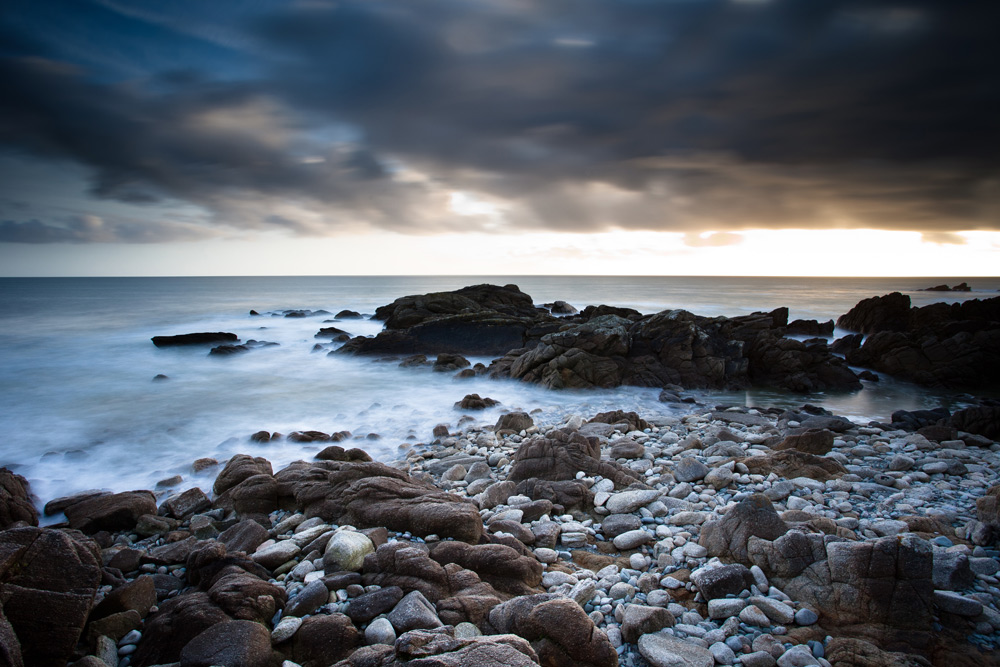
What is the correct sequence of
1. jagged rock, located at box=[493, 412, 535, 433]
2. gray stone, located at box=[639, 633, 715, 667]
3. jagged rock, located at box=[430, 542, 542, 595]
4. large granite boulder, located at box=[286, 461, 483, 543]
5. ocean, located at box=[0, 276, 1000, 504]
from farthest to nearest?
1. jagged rock, located at box=[493, 412, 535, 433]
2. ocean, located at box=[0, 276, 1000, 504]
3. large granite boulder, located at box=[286, 461, 483, 543]
4. jagged rock, located at box=[430, 542, 542, 595]
5. gray stone, located at box=[639, 633, 715, 667]

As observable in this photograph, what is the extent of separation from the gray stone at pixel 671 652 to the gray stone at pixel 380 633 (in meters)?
1.81

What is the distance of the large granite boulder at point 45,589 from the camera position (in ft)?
10.3

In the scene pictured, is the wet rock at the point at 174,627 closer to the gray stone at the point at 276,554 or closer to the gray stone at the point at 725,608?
the gray stone at the point at 276,554

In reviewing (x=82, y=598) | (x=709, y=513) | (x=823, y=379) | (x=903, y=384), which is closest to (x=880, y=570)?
(x=709, y=513)

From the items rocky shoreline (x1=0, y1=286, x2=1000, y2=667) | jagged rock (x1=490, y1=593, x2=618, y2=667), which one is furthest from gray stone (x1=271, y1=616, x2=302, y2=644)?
jagged rock (x1=490, y1=593, x2=618, y2=667)

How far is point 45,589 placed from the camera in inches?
131

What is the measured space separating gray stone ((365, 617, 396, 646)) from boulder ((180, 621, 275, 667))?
25.3 inches

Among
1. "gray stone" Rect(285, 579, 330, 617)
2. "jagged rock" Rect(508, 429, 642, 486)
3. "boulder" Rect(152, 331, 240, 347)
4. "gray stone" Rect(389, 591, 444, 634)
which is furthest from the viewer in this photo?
"boulder" Rect(152, 331, 240, 347)

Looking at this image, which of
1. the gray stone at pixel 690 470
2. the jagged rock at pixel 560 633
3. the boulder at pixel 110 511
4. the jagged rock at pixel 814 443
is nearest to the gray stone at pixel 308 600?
the jagged rock at pixel 560 633

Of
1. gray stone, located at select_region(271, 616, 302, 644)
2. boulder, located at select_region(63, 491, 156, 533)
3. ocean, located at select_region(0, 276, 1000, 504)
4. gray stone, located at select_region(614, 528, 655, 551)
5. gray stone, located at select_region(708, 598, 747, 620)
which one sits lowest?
ocean, located at select_region(0, 276, 1000, 504)

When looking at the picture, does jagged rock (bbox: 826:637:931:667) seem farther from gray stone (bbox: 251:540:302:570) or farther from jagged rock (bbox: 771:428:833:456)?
jagged rock (bbox: 771:428:833:456)

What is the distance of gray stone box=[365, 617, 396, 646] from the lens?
3.43 meters

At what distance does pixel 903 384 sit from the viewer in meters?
16.7

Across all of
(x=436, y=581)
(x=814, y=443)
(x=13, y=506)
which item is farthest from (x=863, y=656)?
(x=13, y=506)
